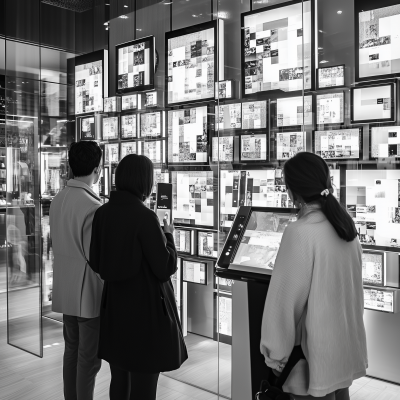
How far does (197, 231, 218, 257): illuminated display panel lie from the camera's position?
3.30 m

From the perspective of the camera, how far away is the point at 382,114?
3.15 m

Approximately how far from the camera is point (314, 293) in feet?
5.20

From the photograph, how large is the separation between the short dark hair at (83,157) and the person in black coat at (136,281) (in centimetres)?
46

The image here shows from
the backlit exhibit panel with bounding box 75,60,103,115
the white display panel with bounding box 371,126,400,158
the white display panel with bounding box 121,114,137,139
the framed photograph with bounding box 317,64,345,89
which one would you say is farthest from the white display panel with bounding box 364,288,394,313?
the backlit exhibit panel with bounding box 75,60,103,115

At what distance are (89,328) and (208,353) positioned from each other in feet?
3.74

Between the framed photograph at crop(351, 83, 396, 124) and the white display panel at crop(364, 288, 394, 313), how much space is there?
1138mm

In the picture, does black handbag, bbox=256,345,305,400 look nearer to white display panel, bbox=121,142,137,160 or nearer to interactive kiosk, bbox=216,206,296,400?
interactive kiosk, bbox=216,206,296,400

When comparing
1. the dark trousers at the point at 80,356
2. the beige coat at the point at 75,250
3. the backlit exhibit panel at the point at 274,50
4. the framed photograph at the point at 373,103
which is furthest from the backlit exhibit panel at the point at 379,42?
the dark trousers at the point at 80,356

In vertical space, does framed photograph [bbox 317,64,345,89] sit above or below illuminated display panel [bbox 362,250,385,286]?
above

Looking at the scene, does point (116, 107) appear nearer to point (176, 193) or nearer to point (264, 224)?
point (176, 193)

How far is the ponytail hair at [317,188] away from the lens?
1.62 metres

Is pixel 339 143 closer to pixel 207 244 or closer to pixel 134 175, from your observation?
pixel 207 244

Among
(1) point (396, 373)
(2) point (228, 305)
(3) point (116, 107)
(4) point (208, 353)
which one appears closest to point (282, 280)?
(2) point (228, 305)

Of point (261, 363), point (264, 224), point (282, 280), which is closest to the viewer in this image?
point (282, 280)
